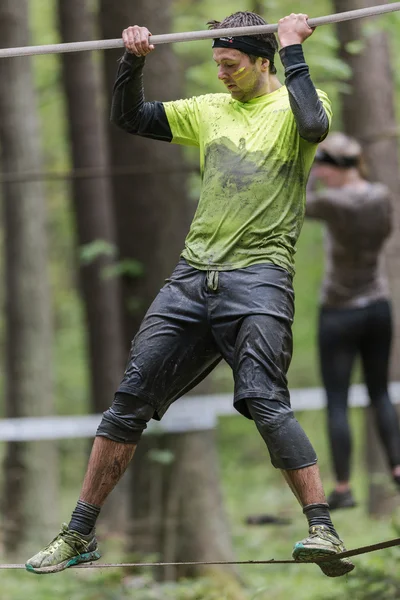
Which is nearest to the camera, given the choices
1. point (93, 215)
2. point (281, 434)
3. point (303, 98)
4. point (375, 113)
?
point (303, 98)

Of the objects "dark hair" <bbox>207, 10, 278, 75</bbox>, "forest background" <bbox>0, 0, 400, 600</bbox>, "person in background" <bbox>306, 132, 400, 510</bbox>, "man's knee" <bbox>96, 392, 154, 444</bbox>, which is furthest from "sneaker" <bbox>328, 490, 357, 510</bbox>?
"dark hair" <bbox>207, 10, 278, 75</bbox>

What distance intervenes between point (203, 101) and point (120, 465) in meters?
1.68

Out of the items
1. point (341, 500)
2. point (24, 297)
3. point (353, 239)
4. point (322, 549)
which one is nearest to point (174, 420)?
point (341, 500)

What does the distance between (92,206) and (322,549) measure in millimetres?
6893

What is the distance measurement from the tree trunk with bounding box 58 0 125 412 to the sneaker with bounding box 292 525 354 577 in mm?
5643

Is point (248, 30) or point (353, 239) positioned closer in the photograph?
point (248, 30)

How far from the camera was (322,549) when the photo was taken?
451 cm

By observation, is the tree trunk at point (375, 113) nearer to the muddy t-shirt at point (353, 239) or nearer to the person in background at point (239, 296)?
the muddy t-shirt at point (353, 239)

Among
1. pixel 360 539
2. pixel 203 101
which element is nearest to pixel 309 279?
pixel 360 539

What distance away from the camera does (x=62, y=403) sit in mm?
20578

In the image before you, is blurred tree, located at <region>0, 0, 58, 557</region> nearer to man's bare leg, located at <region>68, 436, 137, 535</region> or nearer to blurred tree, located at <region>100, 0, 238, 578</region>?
blurred tree, located at <region>100, 0, 238, 578</region>

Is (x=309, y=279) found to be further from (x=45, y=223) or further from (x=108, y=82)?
(x=108, y=82)

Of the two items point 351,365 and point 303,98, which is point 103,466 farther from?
point 351,365

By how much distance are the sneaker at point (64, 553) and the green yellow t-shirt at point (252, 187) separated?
1302mm
